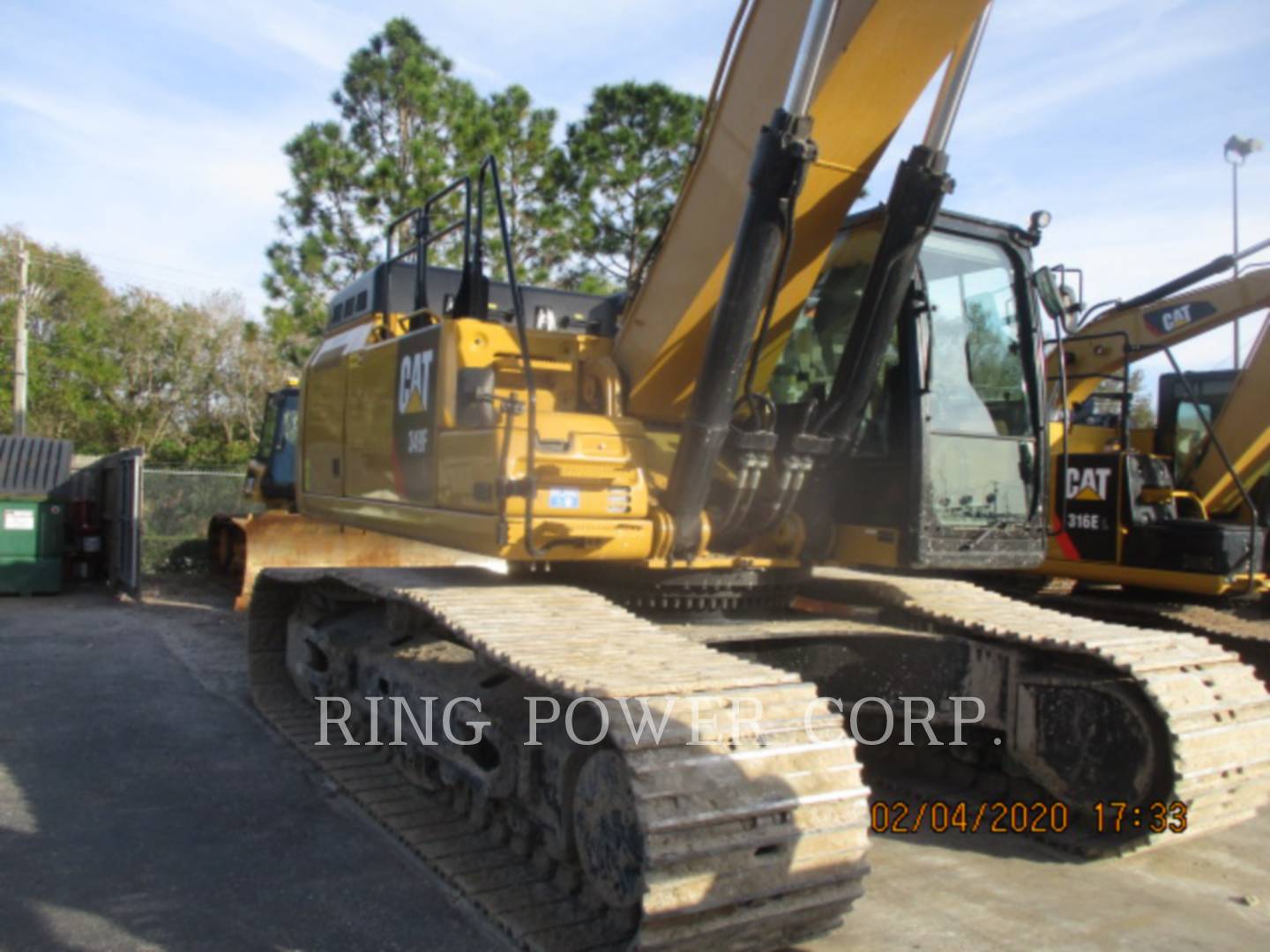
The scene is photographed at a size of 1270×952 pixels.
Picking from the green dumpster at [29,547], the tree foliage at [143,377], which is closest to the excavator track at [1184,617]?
the green dumpster at [29,547]

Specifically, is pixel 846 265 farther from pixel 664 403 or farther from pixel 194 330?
pixel 194 330

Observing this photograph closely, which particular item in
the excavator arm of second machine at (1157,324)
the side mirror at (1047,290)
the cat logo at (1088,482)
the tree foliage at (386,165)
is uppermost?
the tree foliage at (386,165)

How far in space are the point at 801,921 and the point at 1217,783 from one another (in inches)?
80.9

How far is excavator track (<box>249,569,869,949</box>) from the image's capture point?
302 centimetres

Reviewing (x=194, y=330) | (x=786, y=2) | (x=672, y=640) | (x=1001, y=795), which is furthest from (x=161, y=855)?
(x=194, y=330)

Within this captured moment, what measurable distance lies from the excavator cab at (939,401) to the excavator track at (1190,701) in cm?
39

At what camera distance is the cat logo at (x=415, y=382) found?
4.84 meters

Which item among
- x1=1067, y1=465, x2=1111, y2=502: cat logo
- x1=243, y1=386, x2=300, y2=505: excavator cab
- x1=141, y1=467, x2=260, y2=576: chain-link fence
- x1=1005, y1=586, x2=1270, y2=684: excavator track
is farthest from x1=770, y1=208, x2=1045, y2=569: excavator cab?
x1=141, y1=467, x2=260, y2=576: chain-link fence

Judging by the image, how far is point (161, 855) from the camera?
14.3ft

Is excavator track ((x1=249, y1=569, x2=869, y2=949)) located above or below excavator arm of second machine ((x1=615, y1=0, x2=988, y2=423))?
below

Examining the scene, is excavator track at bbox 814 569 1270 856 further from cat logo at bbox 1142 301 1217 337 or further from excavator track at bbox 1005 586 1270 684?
cat logo at bbox 1142 301 1217 337

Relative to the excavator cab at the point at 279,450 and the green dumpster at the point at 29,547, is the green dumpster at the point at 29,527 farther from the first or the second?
the excavator cab at the point at 279,450

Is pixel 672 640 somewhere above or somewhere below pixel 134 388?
below

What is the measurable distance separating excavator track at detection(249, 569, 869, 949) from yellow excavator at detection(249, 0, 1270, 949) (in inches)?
0.5
